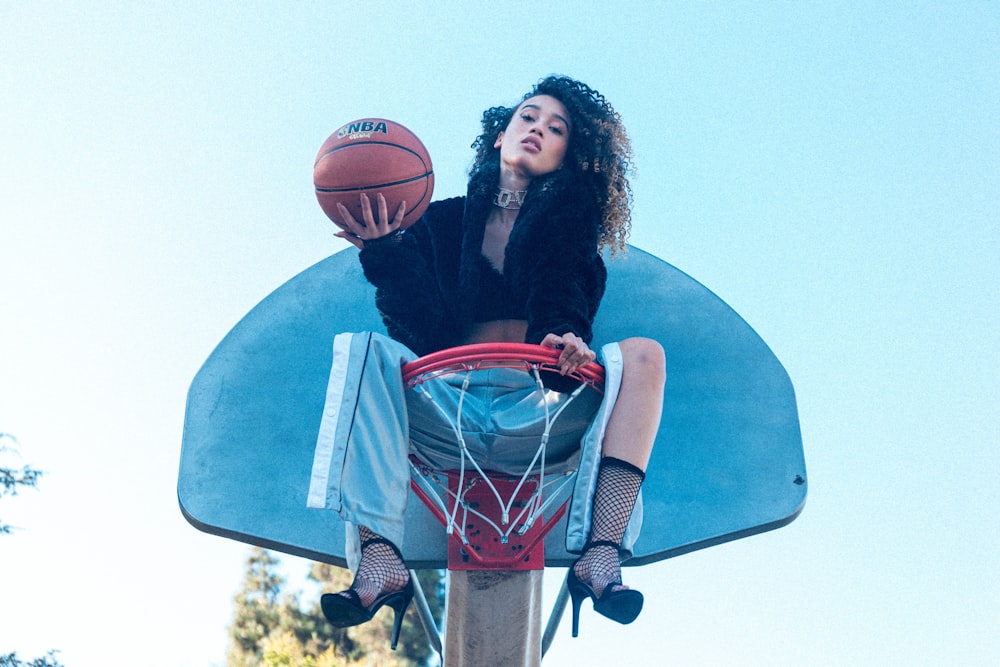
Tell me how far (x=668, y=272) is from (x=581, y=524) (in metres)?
1.83

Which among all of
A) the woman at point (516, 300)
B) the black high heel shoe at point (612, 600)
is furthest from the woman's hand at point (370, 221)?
the black high heel shoe at point (612, 600)

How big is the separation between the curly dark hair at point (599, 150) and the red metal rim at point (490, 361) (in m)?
1.02

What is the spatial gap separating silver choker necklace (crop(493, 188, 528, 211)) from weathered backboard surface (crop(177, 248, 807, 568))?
68 cm

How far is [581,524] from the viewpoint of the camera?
374cm

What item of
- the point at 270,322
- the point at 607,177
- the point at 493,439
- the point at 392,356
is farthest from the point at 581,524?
the point at 270,322

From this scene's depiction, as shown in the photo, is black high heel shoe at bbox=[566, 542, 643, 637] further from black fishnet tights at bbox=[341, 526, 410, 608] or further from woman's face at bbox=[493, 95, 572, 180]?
woman's face at bbox=[493, 95, 572, 180]

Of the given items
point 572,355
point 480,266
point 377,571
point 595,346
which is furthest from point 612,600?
point 595,346

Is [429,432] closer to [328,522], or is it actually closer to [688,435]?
[328,522]

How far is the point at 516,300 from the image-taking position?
4.45 m

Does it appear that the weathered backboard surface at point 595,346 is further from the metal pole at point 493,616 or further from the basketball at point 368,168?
the basketball at point 368,168

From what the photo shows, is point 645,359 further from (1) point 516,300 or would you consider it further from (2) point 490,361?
(1) point 516,300

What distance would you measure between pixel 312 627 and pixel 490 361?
35.0ft

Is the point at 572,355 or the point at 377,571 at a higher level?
the point at 572,355

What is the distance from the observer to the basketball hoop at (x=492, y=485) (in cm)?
395
